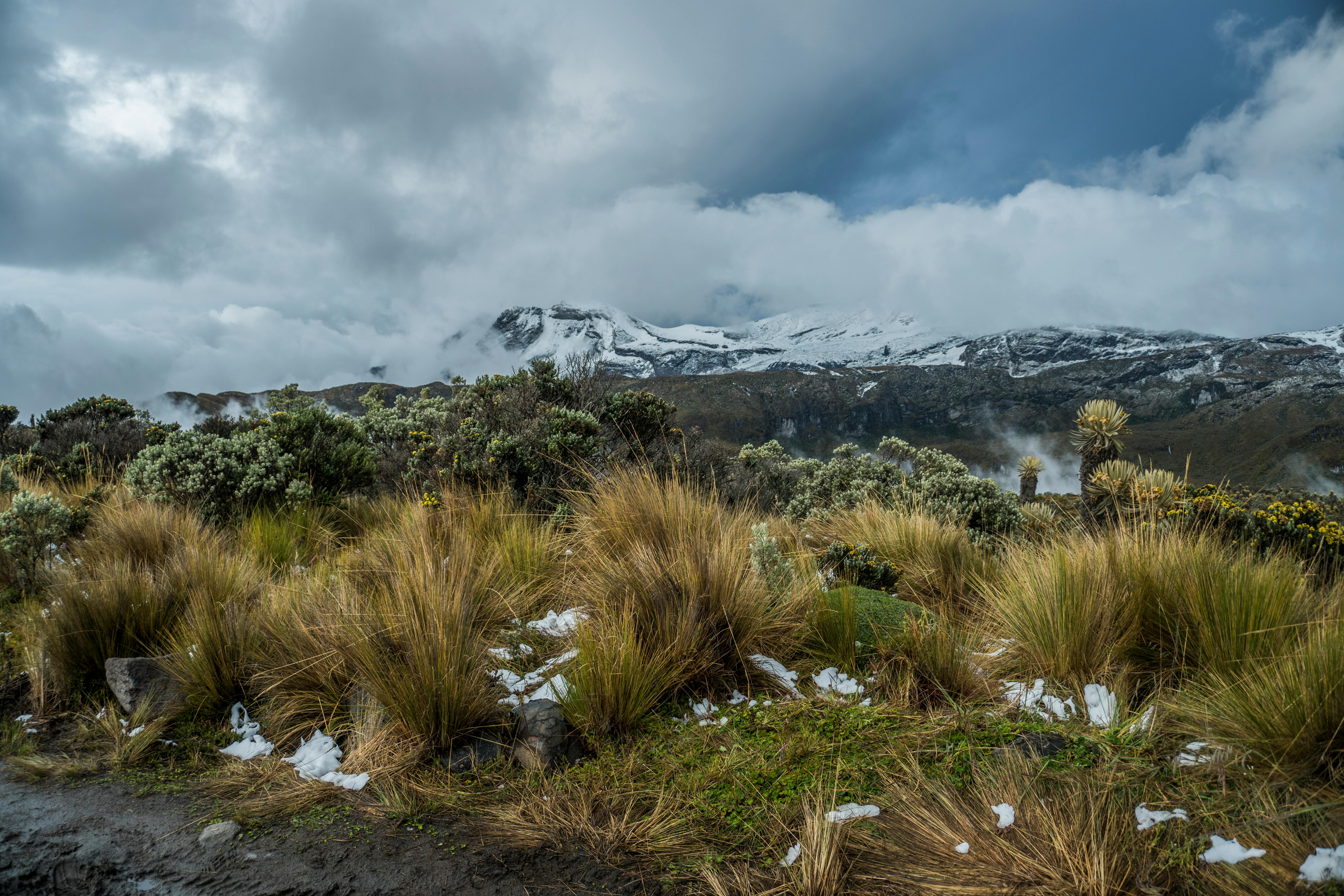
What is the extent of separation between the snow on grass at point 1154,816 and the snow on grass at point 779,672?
5.73 feet

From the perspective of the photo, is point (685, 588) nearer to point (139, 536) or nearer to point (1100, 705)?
point (1100, 705)

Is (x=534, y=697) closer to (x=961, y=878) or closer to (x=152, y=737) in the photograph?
(x=152, y=737)

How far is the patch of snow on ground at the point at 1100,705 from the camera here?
3236 mm

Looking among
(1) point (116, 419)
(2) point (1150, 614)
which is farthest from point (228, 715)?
(1) point (116, 419)

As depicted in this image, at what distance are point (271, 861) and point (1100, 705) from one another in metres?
3.90

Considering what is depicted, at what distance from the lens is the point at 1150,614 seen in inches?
156

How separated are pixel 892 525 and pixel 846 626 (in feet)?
10.9

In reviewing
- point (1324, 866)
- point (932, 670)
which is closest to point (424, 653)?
point (932, 670)

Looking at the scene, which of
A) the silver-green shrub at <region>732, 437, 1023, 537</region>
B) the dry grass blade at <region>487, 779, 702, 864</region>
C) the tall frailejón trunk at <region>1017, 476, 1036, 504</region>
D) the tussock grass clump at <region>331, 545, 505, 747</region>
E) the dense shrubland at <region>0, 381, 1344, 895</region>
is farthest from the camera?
the tall frailejón trunk at <region>1017, 476, 1036, 504</region>

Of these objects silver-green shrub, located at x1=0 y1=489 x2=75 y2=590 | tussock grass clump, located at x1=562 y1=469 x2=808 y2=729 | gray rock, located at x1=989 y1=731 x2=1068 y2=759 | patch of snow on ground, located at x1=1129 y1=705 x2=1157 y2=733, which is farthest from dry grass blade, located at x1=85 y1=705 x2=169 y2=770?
patch of snow on ground, located at x1=1129 y1=705 x2=1157 y2=733

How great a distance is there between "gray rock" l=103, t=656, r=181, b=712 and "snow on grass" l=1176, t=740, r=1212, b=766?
511cm

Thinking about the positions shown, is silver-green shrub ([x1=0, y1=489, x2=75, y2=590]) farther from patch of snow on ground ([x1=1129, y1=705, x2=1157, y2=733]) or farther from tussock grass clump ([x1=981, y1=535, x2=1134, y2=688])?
patch of snow on ground ([x1=1129, y1=705, x2=1157, y2=733])

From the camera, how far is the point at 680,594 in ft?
13.2

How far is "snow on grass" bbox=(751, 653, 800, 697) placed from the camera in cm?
390
